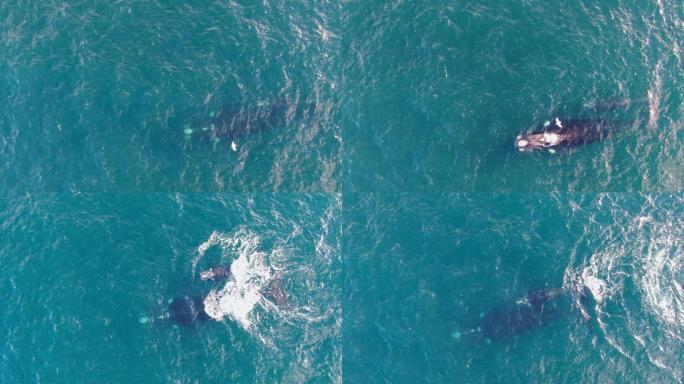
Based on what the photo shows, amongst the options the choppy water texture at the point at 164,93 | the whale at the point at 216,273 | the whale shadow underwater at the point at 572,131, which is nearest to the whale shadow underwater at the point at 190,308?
the whale at the point at 216,273

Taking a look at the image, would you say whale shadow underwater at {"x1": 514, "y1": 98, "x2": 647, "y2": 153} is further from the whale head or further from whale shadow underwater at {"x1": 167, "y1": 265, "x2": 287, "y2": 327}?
whale shadow underwater at {"x1": 167, "y1": 265, "x2": 287, "y2": 327}

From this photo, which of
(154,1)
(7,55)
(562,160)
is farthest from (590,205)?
(7,55)

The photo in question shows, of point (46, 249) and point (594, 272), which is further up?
point (594, 272)

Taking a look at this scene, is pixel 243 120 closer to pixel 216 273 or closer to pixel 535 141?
pixel 216 273

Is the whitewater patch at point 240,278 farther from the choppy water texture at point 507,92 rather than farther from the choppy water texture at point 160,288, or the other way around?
the choppy water texture at point 507,92

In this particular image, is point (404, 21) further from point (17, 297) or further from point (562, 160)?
point (17, 297)
